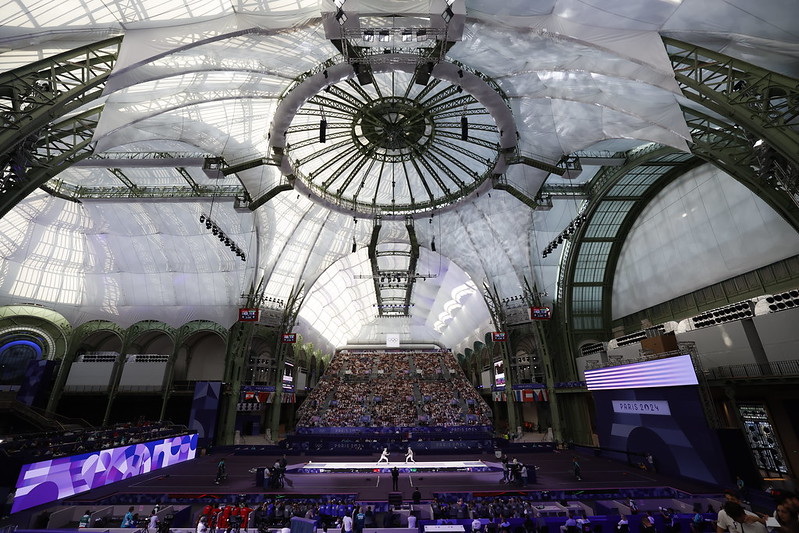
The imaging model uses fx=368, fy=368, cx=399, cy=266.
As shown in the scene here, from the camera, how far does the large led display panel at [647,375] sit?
2190cm

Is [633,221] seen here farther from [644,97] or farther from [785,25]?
[785,25]

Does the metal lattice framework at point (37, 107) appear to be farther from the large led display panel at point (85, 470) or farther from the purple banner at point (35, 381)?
the purple banner at point (35, 381)

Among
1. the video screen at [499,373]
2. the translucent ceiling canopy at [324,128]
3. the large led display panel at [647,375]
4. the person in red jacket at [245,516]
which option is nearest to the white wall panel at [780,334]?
the large led display panel at [647,375]

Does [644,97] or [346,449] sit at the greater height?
[644,97]

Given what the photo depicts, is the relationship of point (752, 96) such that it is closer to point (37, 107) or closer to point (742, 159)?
point (742, 159)

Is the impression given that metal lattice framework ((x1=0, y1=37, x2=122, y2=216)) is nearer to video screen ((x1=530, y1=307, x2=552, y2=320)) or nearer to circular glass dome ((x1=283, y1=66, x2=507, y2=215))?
circular glass dome ((x1=283, y1=66, x2=507, y2=215))

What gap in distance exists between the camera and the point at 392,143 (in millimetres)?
28625

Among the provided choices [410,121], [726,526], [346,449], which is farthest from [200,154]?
[726,526]

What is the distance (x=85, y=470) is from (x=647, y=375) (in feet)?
113

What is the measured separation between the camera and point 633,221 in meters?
37.6

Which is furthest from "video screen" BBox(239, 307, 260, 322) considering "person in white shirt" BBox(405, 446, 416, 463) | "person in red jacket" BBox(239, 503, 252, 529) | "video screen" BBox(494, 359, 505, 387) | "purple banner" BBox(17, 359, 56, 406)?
"video screen" BBox(494, 359, 505, 387)

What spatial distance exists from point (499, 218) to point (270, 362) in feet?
104

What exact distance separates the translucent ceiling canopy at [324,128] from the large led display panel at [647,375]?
10.6m

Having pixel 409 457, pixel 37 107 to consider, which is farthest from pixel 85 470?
pixel 409 457
